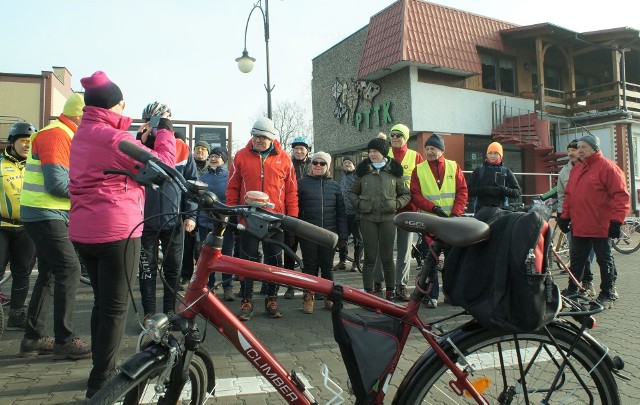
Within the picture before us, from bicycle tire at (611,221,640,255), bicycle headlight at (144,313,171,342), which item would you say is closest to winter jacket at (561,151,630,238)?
bicycle headlight at (144,313,171,342)

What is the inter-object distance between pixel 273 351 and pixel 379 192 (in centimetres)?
242

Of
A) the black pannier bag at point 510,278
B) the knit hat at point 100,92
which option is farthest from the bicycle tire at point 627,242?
the knit hat at point 100,92

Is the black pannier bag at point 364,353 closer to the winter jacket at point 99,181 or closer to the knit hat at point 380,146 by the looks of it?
the winter jacket at point 99,181

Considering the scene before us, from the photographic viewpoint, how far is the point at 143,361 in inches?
73.9

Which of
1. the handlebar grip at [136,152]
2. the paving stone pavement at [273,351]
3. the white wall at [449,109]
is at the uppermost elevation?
the white wall at [449,109]

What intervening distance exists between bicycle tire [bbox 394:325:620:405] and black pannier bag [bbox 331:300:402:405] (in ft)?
0.38

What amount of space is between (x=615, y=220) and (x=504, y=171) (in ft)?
4.57

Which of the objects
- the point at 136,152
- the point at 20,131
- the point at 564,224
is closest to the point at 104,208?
the point at 136,152

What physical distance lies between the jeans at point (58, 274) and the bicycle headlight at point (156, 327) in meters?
2.16

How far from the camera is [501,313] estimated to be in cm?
200

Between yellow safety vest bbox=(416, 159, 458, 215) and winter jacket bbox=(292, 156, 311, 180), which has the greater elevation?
winter jacket bbox=(292, 156, 311, 180)

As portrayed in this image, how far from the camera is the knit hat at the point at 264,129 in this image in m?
5.12

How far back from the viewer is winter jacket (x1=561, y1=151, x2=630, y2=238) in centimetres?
565

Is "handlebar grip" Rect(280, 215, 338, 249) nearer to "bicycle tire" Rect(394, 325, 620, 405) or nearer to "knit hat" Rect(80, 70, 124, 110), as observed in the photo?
"bicycle tire" Rect(394, 325, 620, 405)
